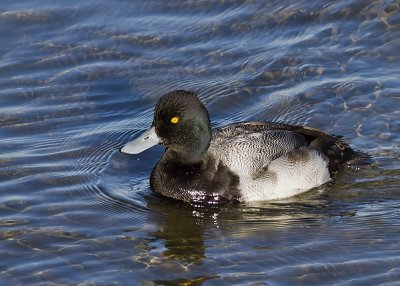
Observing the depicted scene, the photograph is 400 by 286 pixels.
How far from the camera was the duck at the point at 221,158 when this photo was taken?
9.96m

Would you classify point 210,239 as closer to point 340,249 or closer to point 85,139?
point 340,249

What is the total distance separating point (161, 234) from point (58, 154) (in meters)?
2.12

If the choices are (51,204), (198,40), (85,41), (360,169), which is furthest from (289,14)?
(51,204)

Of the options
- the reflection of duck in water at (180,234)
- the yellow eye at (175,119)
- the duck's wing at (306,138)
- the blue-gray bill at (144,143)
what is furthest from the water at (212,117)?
the yellow eye at (175,119)

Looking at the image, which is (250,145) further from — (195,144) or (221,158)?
(195,144)

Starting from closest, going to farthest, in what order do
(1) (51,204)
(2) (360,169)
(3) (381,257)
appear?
(3) (381,257) < (1) (51,204) < (2) (360,169)

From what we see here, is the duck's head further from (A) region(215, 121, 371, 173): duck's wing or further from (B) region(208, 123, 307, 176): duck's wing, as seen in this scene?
(A) region(215, 121, 371, 173): duck's wing

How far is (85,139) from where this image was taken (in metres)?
11.3

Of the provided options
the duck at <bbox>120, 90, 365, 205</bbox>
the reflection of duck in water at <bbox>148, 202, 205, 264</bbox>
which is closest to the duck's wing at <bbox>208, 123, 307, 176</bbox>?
the duck at <bbox>120, 90, 365, 205</bbox>

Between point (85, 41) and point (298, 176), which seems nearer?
point (298, 176)

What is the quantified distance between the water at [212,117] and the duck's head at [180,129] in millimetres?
526

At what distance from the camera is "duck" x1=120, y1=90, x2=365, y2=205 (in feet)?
32.7

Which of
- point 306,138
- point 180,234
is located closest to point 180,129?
point 180,234

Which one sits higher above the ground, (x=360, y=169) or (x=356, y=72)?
(x=356, y=72)
